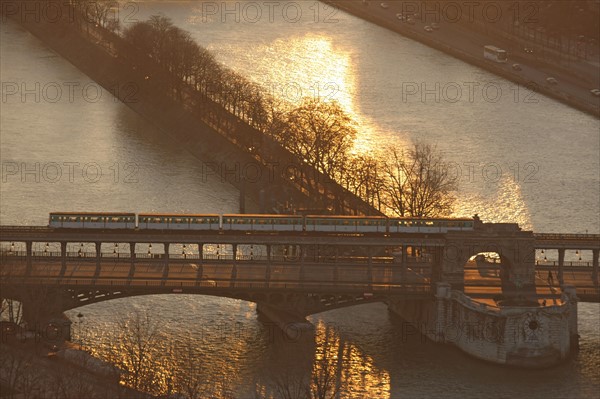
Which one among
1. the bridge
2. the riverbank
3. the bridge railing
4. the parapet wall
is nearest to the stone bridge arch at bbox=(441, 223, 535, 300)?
the bridge

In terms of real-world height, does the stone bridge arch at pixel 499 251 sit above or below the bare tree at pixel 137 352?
above

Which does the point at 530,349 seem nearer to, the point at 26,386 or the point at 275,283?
the point at 275,283

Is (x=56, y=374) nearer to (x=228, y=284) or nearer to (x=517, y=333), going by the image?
(x=228, y=284)

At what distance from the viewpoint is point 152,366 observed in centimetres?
18900

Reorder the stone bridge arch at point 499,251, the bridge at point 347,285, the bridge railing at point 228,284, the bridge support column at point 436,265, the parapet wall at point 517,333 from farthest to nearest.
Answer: the bridge support column at point 436,265 < the bridge railing at point 228,284 < the stone bridge arch at point 499,251 < the bridge at point 347,285 < the parapet wall at point 517,333

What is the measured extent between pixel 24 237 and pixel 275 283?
70.3ft

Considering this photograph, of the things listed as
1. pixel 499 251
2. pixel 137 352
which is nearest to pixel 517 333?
pixel 499 251

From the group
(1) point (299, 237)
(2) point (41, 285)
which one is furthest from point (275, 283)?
(2) point (41, 285)

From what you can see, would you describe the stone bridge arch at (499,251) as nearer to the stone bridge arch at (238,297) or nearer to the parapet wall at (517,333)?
the parapet wall at (517,333)

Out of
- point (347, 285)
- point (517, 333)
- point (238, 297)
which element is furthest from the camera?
point (347, 285)

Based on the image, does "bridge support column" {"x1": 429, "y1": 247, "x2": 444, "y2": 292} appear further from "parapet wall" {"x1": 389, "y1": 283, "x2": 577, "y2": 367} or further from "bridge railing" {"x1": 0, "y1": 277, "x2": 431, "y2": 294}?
"parapet wall" {"x1": 389, "y1": 283, "x2": 577, "y2": 367}

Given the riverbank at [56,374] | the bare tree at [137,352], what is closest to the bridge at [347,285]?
the bare tree at [137,352]

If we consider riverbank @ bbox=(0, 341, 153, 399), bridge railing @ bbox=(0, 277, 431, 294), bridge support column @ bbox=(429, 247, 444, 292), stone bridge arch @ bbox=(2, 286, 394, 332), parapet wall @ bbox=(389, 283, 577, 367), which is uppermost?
bridge support column @ bbox=(429, 247, 444, 292)

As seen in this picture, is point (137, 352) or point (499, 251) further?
point (499, 251)
